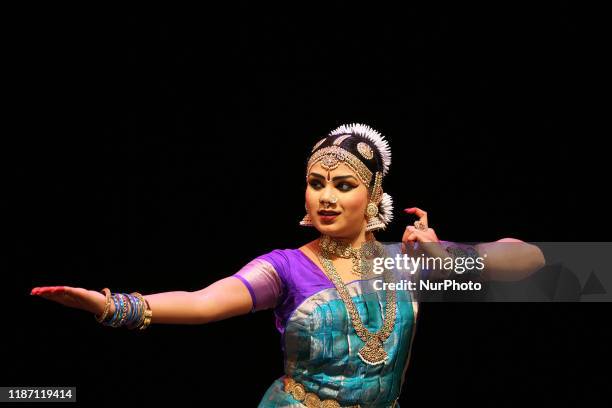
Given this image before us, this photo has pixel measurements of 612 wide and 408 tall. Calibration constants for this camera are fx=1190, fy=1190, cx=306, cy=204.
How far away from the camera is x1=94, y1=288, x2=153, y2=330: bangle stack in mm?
4527

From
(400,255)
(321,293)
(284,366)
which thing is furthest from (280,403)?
(400,255)

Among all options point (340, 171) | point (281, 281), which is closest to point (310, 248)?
point (281, 281)

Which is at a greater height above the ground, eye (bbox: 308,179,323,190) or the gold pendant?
eye (bbox: 308,179,323,190)

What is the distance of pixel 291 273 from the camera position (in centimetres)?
503

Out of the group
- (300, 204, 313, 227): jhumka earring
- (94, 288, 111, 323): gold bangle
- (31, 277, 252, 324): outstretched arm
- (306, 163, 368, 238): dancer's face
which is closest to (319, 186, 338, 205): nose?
(306, 163, 368, 238): dancer's face

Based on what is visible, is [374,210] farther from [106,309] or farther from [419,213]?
[106,309]

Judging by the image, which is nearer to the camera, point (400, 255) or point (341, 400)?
point (341, 400)

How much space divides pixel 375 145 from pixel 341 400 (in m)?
1.12

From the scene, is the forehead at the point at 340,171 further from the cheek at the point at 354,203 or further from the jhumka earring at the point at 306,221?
the jhumka earring at the point at 306,221

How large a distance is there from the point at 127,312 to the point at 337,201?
1026 millimetres

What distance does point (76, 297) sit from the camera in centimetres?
441

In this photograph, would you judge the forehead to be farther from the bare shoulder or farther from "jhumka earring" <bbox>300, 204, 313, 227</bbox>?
the bare shoulder

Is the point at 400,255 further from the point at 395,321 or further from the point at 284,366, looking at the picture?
the point at 284,366

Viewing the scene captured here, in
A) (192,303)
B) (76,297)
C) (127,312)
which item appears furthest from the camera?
(192,303)
